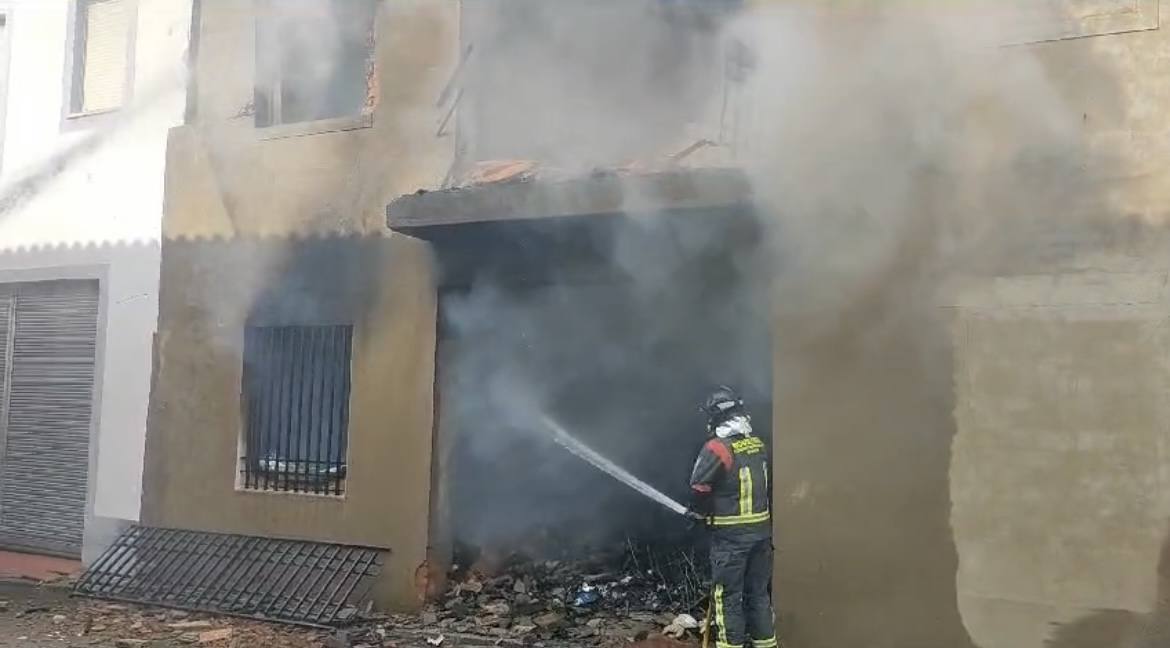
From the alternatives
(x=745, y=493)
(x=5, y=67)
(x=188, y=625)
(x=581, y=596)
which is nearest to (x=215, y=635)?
(x=188, y=625)

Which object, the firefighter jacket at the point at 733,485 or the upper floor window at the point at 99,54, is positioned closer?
the firefighter jacket at the point at 733,485

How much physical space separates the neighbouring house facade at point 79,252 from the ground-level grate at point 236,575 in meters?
0.70

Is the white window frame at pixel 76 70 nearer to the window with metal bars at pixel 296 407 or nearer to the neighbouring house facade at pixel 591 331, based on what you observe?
the neighbouring house facade at pixel 591 331

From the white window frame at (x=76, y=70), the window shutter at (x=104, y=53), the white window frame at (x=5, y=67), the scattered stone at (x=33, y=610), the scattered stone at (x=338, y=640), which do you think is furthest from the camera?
the white window frame at (x=5, y=67)

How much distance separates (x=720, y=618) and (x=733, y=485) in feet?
2.55

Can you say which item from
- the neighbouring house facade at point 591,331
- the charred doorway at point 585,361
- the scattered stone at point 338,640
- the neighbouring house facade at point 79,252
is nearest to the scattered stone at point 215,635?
the scattered stone at point 338,640

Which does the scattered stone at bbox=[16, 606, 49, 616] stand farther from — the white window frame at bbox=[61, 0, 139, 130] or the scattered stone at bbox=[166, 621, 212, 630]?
the white window frame at bbox=[61, 0, 139, 130]

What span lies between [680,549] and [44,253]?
7029 mm

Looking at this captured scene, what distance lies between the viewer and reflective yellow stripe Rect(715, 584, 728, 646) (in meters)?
5.52

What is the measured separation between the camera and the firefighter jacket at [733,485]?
5645mm

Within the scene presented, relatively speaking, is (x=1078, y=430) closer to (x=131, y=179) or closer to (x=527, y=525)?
(x=527, y=525)

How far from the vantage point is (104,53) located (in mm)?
9656

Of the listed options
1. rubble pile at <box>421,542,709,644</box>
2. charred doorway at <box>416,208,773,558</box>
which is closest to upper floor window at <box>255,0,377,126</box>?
charred doorway at <box>416,208,773,558</box>

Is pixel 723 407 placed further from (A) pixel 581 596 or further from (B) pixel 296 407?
(B) pixel 296 407
